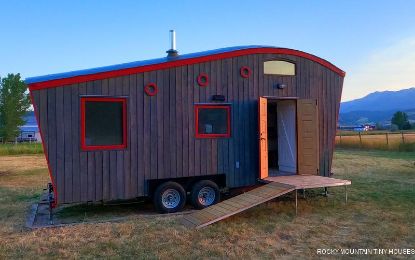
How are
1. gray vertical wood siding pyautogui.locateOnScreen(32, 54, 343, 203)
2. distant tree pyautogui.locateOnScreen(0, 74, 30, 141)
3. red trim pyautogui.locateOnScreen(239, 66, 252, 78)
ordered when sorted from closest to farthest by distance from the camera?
gray vertical wood siding pyautogui.locateOnScreen(32, 54, 343, 203) < red trim pyautogui.locateOnScreen(239, 66, 252, 78) < distant tree pyautogui.locateOnScreen(0, 74, 30, 141)

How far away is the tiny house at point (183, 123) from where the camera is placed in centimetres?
793

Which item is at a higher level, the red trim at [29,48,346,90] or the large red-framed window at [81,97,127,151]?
the red trim at [29,48,346,90]

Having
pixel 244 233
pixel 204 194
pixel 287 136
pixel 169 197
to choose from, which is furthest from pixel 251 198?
pixel 287 136

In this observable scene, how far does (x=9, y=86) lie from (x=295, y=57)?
31629 mm

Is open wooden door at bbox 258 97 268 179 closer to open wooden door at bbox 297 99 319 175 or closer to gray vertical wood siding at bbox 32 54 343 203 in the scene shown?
gray vertical wood siding at bbox 32 54 343 203

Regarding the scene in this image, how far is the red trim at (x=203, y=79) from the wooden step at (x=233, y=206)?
2681 mm

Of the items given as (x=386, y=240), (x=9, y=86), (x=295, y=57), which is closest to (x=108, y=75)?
(x=295, y=57)

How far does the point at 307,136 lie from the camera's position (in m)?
9.95

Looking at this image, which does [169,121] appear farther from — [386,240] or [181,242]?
[386,240]

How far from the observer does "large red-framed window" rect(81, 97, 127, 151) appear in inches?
318

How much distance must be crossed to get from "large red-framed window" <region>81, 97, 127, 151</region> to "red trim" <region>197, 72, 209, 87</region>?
Answer: 1764 millimetres

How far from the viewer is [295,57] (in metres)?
10.1

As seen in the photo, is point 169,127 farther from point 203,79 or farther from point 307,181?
point 307,181

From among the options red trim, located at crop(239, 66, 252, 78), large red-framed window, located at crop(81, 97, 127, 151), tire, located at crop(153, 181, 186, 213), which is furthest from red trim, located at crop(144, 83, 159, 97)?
red trim, located at crop(239, 66, 252, 78)
